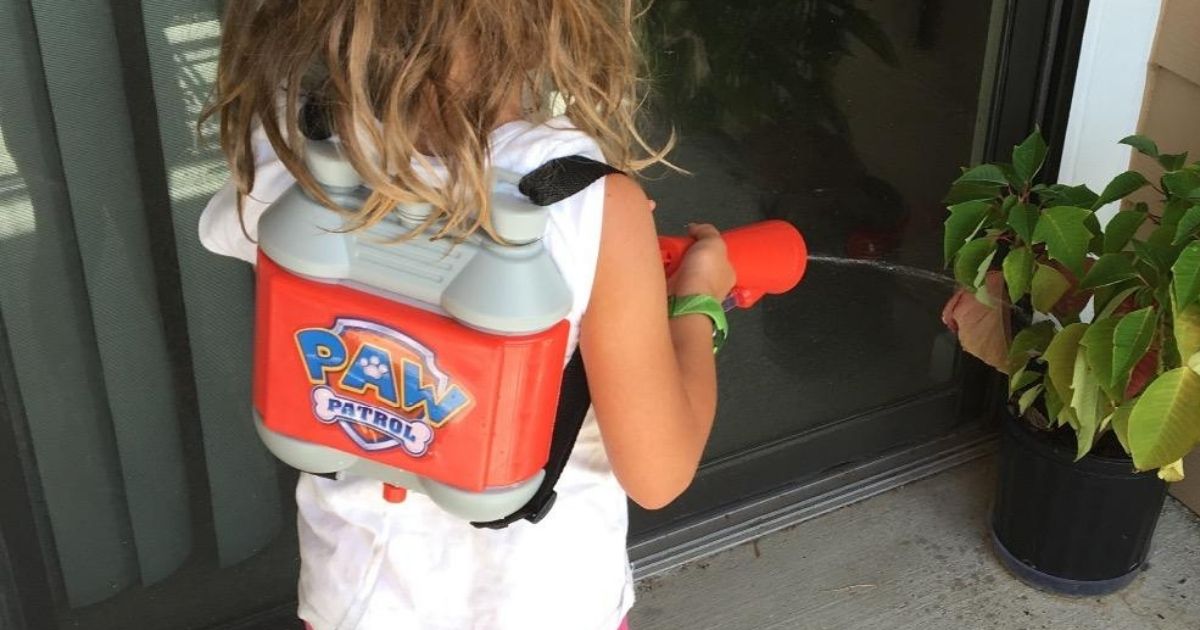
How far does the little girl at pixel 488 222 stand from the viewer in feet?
3.72

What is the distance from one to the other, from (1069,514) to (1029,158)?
2.25 ft

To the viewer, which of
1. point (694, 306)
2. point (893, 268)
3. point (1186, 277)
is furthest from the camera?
point (893, 268)

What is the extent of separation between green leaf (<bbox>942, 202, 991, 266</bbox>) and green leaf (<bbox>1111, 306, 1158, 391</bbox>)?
298 mm

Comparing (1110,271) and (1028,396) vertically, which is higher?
(1110,271)

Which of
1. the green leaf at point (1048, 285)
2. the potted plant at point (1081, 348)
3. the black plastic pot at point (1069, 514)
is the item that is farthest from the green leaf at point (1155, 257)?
the black plastic pot at point (1069, 514)

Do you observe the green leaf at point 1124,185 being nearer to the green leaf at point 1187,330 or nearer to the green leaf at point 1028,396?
the green leaf at point 1187,330

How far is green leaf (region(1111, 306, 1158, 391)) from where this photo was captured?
200 cm

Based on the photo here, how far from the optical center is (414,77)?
44.8 inches

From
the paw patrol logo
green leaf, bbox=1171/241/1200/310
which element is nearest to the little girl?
the paw patrol logo

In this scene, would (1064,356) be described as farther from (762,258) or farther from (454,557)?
(454,557)

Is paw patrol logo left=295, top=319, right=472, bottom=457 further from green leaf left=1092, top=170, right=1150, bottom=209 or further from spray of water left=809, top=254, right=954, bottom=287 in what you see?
spray of water left=809, top=254, right=954, bottom=287

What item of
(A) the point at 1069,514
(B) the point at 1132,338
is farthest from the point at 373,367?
(A) the point at 1069,514

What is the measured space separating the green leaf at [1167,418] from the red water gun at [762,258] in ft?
2.45

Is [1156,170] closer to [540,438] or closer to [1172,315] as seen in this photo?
[1172,315]
